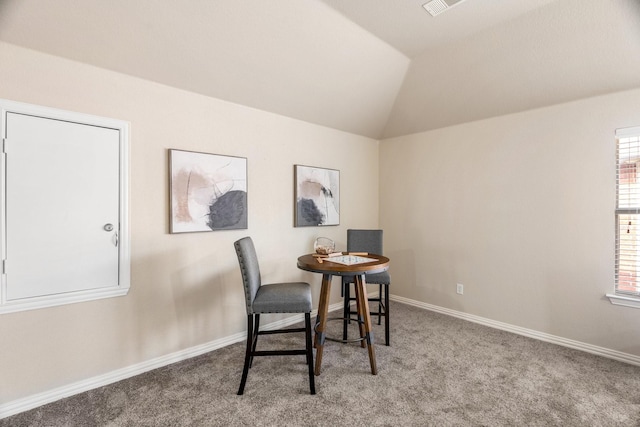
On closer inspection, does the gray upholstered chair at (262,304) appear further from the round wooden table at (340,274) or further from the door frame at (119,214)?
the door frame at (119,214)

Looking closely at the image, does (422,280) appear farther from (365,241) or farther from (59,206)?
(59,206)

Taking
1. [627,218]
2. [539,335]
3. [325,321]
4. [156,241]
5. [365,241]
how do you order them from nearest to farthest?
[325,321], [156,241], [627,218], [539,335], [365,241]

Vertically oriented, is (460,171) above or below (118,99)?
below

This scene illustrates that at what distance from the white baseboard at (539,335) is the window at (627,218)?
444 mm

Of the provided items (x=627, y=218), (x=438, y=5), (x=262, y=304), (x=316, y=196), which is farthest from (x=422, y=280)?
(x=438, y=5)

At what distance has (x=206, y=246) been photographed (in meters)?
2.65

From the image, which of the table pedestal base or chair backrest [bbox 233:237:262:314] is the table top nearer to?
the table pedestal base

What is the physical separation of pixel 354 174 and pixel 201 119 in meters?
2.11

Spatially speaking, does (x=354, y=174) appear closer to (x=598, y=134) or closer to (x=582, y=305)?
(x=598, y=134)

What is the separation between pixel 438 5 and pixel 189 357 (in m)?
3.45

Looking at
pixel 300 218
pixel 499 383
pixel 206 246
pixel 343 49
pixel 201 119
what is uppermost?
pixel 343 49

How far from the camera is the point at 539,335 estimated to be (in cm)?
288

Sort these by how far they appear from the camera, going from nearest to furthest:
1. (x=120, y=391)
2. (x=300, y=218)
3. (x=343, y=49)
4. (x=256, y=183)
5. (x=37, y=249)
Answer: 1. (x=37, y=249)
2. (x=120, y=391)
3. (x=343, y=49)
4. (x=256, y=183)
5. (x=300, y=218)

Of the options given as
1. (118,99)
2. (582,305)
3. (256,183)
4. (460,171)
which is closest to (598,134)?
(460,171)
